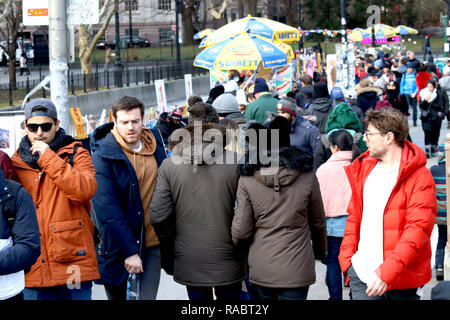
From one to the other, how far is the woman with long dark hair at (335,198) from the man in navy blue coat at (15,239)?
10.1ft

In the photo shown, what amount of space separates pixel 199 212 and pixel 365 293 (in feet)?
3.93

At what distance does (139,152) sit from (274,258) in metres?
1.31

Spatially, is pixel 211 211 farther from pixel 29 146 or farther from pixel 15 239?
pixel 15 239

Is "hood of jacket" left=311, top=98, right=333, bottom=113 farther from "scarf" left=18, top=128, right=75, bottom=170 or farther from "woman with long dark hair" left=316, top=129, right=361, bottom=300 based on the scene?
"scarf" left=18, top=128, right=75, bottom=170

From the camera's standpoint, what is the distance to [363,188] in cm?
486

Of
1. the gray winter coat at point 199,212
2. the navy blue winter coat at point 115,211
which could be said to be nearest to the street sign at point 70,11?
the navy blue winter coat at point 115,211

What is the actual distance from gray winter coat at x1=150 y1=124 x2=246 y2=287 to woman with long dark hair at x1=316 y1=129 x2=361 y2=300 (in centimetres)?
172

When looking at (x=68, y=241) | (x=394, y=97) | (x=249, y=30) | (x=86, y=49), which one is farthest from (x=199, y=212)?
(x=86, y=49)

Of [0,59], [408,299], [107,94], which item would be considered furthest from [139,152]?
[0,59]

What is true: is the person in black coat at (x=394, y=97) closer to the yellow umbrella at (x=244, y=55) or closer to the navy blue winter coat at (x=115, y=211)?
the yellow umbrella at (x=244, y=55)

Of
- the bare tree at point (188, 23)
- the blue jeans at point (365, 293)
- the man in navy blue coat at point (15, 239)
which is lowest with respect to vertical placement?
the blue jeans at point (365, 293)

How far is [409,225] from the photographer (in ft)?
15.2

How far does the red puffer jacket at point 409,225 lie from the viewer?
458 centimetres

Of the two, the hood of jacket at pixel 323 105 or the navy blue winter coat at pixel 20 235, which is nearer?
the navy blue winter coat at pixel 20 235
